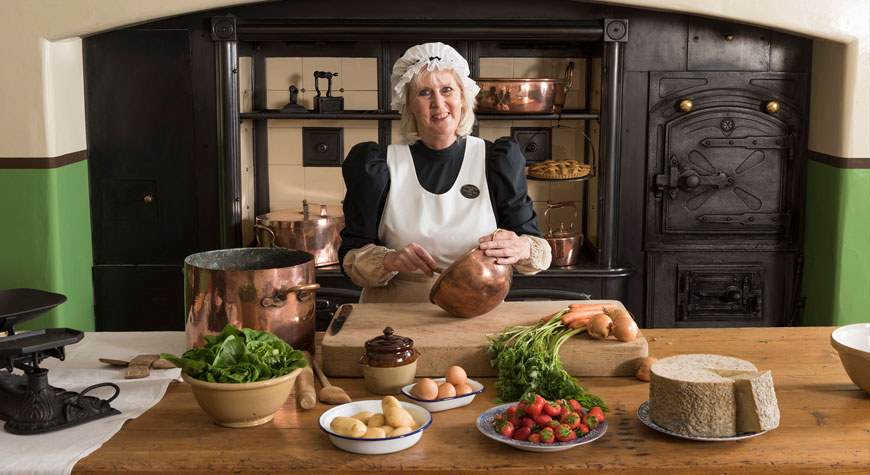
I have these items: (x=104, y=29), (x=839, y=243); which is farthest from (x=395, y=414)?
(x=839, y=243)

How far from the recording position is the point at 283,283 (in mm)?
2264

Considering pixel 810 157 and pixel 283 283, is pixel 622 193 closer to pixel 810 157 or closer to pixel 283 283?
pixel 810 157

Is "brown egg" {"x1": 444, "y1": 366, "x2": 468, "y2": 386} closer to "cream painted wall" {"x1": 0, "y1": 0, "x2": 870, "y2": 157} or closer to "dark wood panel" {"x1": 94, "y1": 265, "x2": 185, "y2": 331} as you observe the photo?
"cream painted wall" {"x1": 0, "y1": 0, "x2": 870, "y2": 157}

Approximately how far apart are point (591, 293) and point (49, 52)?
297 centimetres

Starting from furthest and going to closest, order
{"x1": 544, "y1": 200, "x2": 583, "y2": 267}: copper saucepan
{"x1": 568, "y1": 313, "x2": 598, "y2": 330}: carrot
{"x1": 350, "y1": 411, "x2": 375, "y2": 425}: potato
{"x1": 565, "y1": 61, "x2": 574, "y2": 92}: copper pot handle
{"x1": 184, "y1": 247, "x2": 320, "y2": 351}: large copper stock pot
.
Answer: {"x1": 565, "y1": 61, "x2": 574, "y2": 92}: copper pot handle < {"x1": 544, "y1": 200, "x2": 583, "y2": 267}: copper saucepan < {"x1": 568, "y1": 313, "x2": 598, "y2": 330}: carrot < {"x1": 184, "y1": 247, "x2": 320, "y2": 351}: large copper stock pot < {"x1": 350, "y1": 411, "x2": 375, "y2": 425}: potato

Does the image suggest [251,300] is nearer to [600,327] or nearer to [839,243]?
[600,327]

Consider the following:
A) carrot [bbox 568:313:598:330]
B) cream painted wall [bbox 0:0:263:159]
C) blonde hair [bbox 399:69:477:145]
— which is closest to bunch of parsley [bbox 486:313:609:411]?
carrot [bbox 568:313:598:330]

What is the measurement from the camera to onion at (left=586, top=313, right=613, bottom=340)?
90.1 inches

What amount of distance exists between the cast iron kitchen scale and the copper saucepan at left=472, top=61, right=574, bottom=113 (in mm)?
2986

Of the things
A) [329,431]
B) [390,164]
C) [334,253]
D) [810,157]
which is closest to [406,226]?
[390,164]

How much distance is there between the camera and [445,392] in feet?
6.63

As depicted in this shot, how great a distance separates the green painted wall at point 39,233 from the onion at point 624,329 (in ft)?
10.3

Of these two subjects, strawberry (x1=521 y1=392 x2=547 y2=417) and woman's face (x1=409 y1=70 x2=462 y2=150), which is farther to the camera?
woman's face (x1=409 y1=70 x2=462 y2=150)

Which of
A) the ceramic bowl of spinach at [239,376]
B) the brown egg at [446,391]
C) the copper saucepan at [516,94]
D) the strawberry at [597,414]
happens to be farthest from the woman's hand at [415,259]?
the copper saucepan at [516,94]
